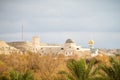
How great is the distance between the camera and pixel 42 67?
47.4 metres

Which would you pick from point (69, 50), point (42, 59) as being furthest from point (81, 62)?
point (69, 50)

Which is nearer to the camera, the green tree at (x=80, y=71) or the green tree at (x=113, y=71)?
the green tree at (x=113, y=71)

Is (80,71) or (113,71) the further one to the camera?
(80,71)

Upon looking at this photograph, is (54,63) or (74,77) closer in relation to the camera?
(74,77)

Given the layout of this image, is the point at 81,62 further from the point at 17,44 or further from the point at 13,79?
the point at 17,44

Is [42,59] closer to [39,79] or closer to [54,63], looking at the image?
[54,63]

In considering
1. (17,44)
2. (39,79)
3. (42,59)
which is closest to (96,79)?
(39,79)

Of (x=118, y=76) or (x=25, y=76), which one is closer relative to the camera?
(x=118, y=76)

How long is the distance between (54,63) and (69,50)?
1454 inches

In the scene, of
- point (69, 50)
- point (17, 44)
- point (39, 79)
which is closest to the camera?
point (39, 79)

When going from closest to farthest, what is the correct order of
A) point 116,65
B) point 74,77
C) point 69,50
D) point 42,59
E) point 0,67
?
1. point 116,65
2. point 74,77
3. point 0,67
4. point 42,59
5. point 69,50

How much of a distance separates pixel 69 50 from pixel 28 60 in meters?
32.4

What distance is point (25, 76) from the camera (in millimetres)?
31422

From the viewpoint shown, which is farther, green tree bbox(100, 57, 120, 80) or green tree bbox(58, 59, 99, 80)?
green tree bbox(58, 59, 99, 80)
